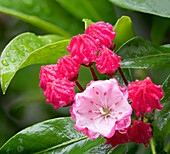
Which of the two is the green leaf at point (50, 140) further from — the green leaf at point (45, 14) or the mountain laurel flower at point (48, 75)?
the green leaf at point (45, 14)

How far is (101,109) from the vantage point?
108 centimetres

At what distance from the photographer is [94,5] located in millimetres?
1818

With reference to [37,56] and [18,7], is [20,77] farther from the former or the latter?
[37,56]

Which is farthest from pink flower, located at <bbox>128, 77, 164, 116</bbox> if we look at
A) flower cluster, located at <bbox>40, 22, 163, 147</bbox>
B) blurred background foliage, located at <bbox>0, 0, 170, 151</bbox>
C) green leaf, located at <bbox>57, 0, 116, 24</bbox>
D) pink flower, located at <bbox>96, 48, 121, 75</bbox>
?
green leaf, located at <bbox>57, 0, 116, 24</bbox>

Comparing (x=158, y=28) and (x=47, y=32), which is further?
(x=47, y=32)

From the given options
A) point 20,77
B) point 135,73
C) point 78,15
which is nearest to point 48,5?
point 78,15

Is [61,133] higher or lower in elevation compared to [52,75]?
lower

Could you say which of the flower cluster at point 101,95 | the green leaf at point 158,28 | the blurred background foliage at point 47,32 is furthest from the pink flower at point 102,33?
the green leaf at point 158,28

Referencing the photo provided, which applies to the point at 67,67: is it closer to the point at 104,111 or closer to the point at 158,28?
the point at 104,111

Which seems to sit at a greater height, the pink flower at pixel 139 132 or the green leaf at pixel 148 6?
the green leaf at pixel 148 6

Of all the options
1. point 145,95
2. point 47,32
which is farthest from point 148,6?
point 47,32

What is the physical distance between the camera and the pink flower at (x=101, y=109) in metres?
1.01

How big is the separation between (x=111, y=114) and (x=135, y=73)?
60 cm

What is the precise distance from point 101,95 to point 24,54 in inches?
14.5
